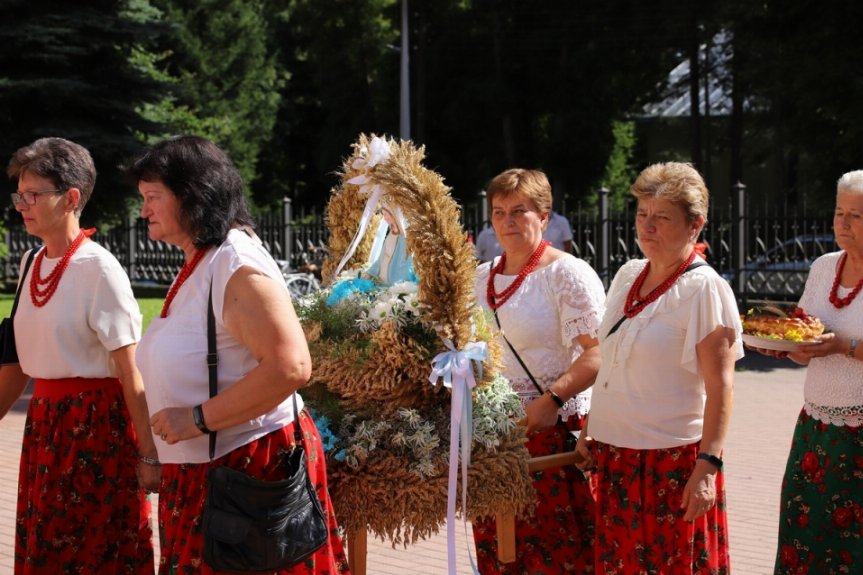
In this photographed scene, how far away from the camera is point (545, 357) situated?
453 centimetres

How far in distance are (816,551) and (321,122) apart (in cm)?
4890

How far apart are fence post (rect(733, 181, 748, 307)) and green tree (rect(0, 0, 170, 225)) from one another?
1131cm

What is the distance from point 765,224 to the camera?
1717cm

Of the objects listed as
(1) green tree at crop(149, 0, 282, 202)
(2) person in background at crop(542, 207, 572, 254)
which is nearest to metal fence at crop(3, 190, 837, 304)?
(2) person in background at crop(542, 207, 572, 254)

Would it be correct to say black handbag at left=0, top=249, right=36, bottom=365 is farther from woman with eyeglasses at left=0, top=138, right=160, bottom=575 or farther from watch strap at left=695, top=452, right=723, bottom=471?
watch strap at left=695, top=452, right=723, bottom=471

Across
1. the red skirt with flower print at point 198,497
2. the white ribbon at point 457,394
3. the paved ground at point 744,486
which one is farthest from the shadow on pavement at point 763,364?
the red skirt with flower print at point 198,497

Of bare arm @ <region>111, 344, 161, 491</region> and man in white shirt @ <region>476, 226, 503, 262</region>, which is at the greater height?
man in white shirt @ <region>476, 226, 503, 262</region>

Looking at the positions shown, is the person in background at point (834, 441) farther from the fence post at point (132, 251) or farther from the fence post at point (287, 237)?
the fence post at point (132, 251)

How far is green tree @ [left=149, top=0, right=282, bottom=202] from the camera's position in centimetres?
4550

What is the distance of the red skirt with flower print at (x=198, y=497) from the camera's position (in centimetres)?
309

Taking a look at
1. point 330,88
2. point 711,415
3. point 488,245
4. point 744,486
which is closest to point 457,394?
point 711,415

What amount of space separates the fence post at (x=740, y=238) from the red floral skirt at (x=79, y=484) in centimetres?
1449

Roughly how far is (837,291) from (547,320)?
3.87 feet

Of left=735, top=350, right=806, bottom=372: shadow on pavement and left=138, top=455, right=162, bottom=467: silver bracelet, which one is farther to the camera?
left=735, top=350, right=806, bottom=372: shadow on pavement
